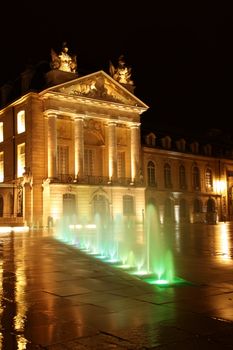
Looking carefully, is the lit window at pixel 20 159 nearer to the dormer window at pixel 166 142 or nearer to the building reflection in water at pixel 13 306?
the dormer window at pixel 166 142

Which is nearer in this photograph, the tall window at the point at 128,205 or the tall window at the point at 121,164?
the tall window at the point at 128,205

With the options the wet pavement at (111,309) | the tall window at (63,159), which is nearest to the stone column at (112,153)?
the tall window at (63,159)

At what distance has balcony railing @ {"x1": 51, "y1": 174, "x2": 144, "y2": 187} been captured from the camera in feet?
171

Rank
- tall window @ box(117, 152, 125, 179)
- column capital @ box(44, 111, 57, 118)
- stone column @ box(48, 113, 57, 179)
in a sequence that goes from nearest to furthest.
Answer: stone column @ box(48, 113, 57, 179) → column capital @ box(44, 111, 57, 118) → tall window @ box(117, 152, 125, 179)

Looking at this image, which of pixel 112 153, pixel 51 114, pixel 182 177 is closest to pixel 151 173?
pixel 182 177

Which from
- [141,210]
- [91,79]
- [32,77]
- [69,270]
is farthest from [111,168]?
[69,270]

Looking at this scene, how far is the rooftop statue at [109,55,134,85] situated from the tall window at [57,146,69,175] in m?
11.2

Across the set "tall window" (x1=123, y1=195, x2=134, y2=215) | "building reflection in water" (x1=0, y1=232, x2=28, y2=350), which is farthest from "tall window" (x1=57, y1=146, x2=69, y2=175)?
"building reflection in water" (x1=0, y1=232, x2=28, y2=350)

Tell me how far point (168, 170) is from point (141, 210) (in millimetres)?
12204

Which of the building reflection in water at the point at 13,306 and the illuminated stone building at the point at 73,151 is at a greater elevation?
the illuminated stone building at the point at 73,151

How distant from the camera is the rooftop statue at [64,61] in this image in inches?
2109

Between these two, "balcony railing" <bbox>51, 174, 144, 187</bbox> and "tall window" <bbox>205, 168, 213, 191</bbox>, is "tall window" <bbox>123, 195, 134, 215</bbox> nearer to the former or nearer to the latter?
"balcony railing" <bbox>51, 174, 144, 187</bbox>

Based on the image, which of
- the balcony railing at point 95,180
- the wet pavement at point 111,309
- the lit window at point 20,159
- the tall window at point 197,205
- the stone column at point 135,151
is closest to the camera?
the wet pavement at point 111,309

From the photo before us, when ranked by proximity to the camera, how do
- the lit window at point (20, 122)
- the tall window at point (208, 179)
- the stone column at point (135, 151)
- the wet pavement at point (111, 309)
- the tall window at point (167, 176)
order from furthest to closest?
the tall window at point (208, 179), the tall window at point (167, 176), the stone column at point (135, 151), the lit window at point (20, 122), the wet pavement at point (111, 309)
